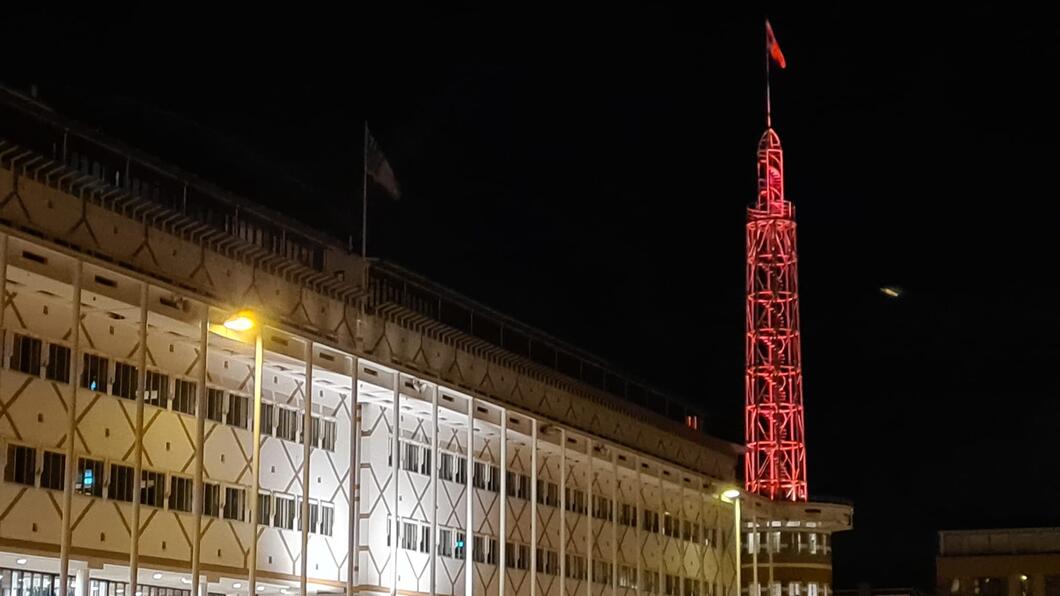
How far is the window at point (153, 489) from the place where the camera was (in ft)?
168

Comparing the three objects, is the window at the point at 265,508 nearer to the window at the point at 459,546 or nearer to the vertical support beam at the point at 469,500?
the vertical support beam at the point at 469,500

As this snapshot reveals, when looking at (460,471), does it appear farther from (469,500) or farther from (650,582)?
(650,582)

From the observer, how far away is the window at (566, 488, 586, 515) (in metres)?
79.5

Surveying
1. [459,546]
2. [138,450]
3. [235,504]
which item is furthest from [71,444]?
[459,546]

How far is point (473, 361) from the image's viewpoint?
66.8 meters

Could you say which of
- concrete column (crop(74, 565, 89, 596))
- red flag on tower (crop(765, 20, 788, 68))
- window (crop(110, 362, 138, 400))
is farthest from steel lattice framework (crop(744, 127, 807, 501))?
concrete column (crop(74, 565, 89, 596))

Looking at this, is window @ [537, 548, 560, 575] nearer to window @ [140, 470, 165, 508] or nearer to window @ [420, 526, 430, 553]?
window @ [420, 526, 430, 553]

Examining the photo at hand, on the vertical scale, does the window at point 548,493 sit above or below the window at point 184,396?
below

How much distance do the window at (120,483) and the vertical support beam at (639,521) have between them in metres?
33.7

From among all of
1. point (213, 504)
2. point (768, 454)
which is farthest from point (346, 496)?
point (768, 454)

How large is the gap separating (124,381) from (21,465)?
5.52 m

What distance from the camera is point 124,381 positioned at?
168 feet

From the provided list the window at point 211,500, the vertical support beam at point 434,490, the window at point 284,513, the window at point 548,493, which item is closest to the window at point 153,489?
the window at point 211,500

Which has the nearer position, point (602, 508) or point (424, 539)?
point (424, 539)
